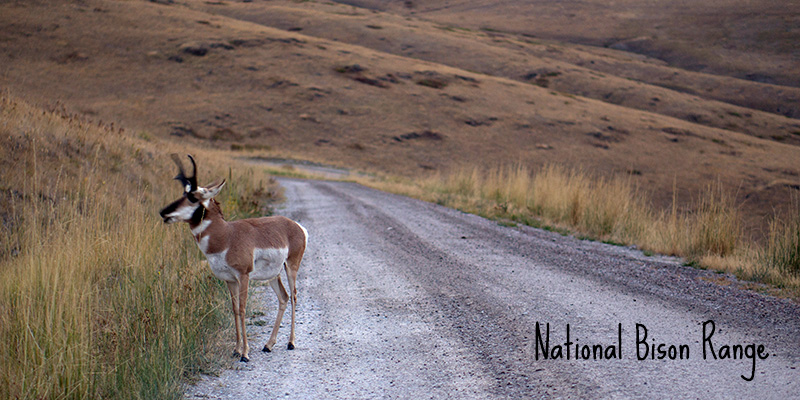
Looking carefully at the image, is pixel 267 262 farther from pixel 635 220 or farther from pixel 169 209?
pixel 635 220

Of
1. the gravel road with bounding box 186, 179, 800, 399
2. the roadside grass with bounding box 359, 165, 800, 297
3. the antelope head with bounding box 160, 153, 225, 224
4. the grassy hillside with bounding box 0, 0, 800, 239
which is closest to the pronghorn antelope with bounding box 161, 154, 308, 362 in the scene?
the antelope head with bounding box 160, 153, 225, 224

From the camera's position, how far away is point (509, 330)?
545 centimetres

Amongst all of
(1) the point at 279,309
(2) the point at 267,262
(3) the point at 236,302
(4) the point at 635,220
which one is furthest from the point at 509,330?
(4) the point at 635,220

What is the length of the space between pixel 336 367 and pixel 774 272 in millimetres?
6540

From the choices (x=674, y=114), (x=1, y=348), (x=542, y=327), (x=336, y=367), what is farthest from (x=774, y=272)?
(x=674, y=114)

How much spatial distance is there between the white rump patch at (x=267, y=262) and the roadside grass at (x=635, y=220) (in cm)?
635

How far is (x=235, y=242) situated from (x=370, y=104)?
2048 inches

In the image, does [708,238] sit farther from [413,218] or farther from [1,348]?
[1,348]

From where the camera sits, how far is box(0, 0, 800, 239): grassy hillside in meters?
45.8

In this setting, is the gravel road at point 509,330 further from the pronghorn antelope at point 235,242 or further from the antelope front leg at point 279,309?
the pronghorn antelope at point 235,242

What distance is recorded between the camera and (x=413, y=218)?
1388 centimetres

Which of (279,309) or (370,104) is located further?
(370,104)

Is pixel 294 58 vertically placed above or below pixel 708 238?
above

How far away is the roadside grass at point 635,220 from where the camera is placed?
26.4ft
